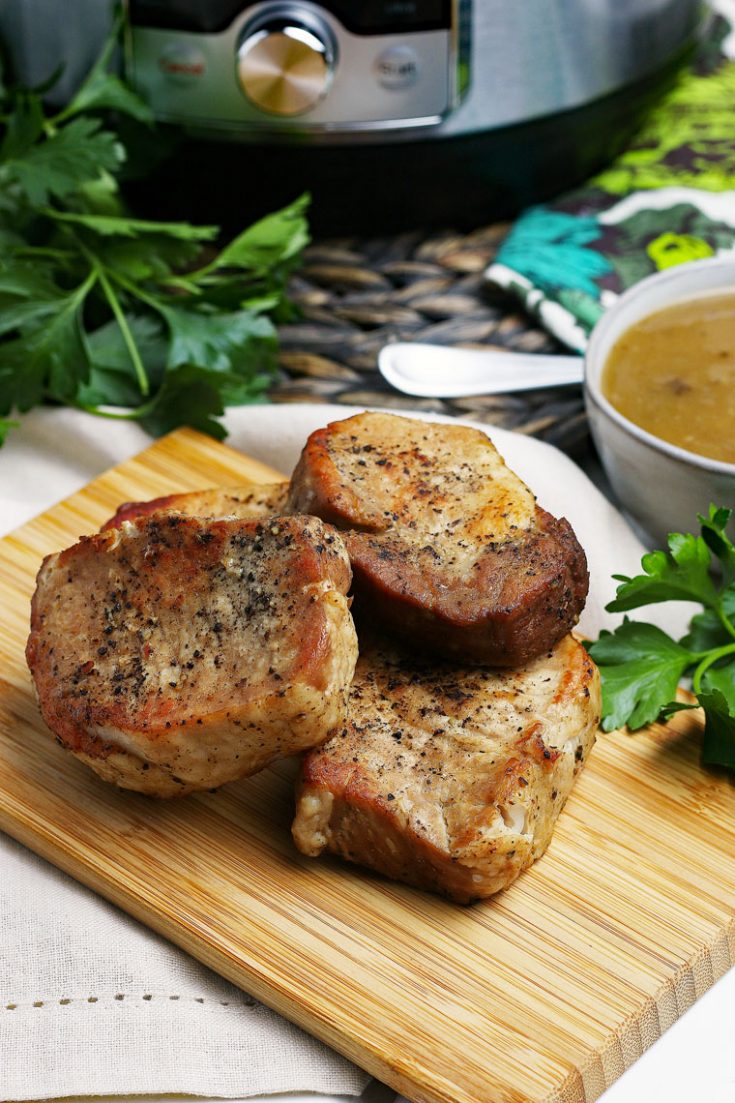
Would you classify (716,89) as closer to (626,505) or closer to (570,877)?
(626,505)

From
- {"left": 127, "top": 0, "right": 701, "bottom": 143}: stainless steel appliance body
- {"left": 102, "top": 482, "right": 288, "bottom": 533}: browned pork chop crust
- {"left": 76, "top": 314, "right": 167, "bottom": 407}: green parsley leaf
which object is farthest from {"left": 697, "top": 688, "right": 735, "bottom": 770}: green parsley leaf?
{"left": 127, "top": 0, "right": 701, "bottom": 143}: stainless steel appliance body

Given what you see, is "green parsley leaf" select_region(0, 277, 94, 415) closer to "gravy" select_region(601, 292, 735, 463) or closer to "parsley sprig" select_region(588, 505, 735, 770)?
"gravy" select_region(601, 292, 735, 463)

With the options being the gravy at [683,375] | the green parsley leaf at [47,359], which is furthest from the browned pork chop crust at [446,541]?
the green parsley leaf at [47,359]

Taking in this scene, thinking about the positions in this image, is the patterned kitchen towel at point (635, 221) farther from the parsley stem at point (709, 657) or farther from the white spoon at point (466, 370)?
the parsley stem at point (709, 657)

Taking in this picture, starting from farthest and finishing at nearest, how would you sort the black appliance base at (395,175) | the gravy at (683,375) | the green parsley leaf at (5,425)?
1. the black appliance base at (395,175)
2. the green parsley leaf at (5,425)
3. the gravy at (683,375)

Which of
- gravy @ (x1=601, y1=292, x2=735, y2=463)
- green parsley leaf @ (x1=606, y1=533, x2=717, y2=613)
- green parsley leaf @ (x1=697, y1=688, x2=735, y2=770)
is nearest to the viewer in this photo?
green parsley leaf @ (x1=697, y1=688, x2=735, y2=770)

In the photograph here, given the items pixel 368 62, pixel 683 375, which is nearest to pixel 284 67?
pixel 368 62
